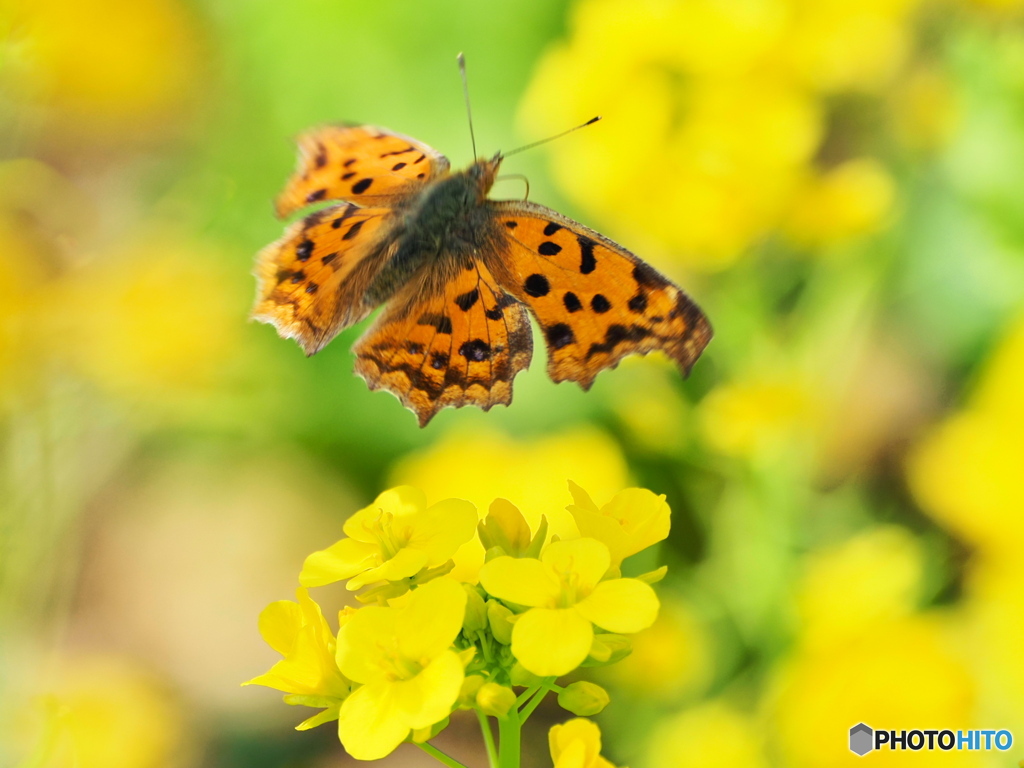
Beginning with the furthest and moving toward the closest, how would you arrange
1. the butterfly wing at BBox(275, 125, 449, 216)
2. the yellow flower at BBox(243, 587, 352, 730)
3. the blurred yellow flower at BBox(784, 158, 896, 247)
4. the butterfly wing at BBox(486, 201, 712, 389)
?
1. the blurred yellow flower at BBox(784, 158, 896, 247)
2. the butterfly wing at BBox(275, 125, 449, 216)
3. the butterfly wing at BBox(486, 201, 712, 389)
4. the yellow flower at BBox(243, 587, 352, 730)

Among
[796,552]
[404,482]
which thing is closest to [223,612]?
[404,482]

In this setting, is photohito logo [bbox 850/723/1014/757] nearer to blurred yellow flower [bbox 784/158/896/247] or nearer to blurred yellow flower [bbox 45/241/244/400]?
blurred yellow flower [bbox 784/158/896/247]

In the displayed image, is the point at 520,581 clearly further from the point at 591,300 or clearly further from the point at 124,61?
the point at 124,61

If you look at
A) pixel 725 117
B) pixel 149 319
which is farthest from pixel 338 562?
pixel 149 319

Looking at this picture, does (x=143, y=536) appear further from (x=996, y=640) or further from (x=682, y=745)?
(x=996, y=640)

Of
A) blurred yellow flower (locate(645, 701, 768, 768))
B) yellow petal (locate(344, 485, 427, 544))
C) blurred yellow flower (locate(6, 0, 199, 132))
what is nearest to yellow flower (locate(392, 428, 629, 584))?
blurred yellow flower (locate(645, 701, 768, 768))

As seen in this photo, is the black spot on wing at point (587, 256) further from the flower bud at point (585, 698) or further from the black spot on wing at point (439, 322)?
the flower bud at point (585, 698)

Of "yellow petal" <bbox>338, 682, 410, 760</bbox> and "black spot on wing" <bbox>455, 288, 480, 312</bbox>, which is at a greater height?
"black spot on wing" <bbox>455, 288, 480, 312</bbox>
